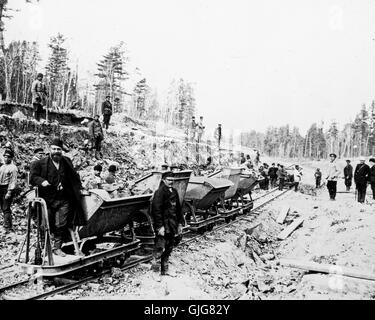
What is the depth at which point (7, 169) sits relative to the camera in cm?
861

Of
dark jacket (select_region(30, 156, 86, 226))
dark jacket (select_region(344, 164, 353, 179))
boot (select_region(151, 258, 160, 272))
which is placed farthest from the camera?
dark jacket (select_region(344, 164, 353, 179))

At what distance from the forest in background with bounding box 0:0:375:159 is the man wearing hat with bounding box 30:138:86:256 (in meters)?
12.4

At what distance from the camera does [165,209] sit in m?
6.43

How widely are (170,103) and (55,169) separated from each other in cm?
7770

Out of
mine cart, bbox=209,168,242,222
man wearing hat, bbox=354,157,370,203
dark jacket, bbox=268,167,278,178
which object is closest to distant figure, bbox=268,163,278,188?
dark jacket, bbox=268,167,278,178

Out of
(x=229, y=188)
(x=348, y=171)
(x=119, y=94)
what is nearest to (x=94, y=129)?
(x=229, y=188)

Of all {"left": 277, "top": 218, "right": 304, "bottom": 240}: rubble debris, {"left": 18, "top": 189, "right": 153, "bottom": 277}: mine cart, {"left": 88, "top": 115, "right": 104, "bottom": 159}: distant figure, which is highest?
{"left": 88, "top": 115, "right": 104, "bottom": 159}: distant figure

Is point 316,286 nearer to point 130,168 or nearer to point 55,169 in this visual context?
point 55,169

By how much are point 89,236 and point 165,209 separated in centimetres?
139

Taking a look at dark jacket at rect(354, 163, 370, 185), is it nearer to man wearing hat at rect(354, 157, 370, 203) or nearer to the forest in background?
man wearing hat at rect(354, 157, 370, 203)

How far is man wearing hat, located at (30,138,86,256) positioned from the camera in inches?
224

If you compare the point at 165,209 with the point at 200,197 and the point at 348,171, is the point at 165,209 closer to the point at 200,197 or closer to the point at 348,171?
the point at 200,197

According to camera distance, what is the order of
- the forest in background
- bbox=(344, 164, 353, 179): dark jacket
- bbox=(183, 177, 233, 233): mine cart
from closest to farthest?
1. bbox=(183, 177, 233, 233): mine cart
2. bbox=(344, 164, 353, 179): dark jacket
3. the forest in background
